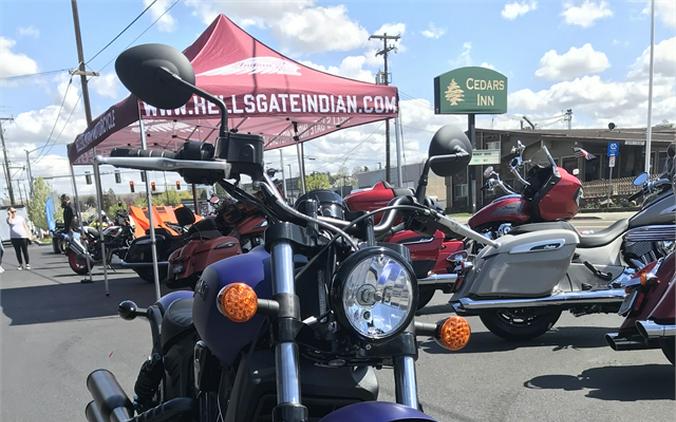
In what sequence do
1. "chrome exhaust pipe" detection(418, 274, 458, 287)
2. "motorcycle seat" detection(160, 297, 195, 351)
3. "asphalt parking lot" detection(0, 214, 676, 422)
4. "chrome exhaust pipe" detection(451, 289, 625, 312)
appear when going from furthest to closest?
1. "chrome exhaust pipe" detection(418, 274, 458, 287)
2. "chrome exhaust pipe" detection(451, 289, 625, 312)
3. "asphalt parking lot" detection(0, 214, 676, 422)
4. "motorcycle seat" detection(160, 297, 195, 351)

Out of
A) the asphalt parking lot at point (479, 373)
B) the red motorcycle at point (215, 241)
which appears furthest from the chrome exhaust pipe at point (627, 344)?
the red motorcycle at point (215, 241)

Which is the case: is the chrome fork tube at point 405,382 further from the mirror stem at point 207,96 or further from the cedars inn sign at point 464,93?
the cedars inn sign at point 464,93

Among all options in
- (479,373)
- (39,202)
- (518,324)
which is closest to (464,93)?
(518,324)

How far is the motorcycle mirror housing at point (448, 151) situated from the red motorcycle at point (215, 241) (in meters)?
4.83

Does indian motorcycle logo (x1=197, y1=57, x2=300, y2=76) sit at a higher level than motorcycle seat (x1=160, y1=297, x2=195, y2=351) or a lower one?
higher

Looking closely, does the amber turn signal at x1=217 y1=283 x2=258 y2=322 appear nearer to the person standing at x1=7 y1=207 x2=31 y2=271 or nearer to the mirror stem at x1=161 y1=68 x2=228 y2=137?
the mirror stem at x1=161 y1=68 x2=228 y2=137

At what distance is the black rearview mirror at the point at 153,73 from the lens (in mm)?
1495

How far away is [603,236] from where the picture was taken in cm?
454

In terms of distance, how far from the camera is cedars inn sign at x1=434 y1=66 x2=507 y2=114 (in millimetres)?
28000

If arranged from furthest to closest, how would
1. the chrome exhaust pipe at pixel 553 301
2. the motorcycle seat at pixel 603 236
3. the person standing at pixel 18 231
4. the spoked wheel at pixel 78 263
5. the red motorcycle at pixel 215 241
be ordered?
1. the person standing at pixel 18 231
2. the spoked wheel at pixel 78 263
3. the red motorcycle at pixel 215 241
4. the motorcycle seat at pixel 603 236
5. the chrome exhaust pipe at pixel 553 301

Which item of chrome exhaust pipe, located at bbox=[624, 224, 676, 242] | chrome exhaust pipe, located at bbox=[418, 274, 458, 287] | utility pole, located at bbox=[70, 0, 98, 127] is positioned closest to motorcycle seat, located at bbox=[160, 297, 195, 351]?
chrome exhaust pipe, located at bbox=[418, 274, 458, 287]

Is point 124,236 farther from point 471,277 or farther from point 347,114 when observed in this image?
point 471,277

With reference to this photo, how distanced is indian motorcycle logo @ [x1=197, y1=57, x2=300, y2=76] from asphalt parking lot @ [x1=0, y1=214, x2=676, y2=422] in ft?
11.8

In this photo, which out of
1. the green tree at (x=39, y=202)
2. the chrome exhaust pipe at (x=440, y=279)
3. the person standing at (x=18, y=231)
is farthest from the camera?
the green tree at (x=39, y=202)
